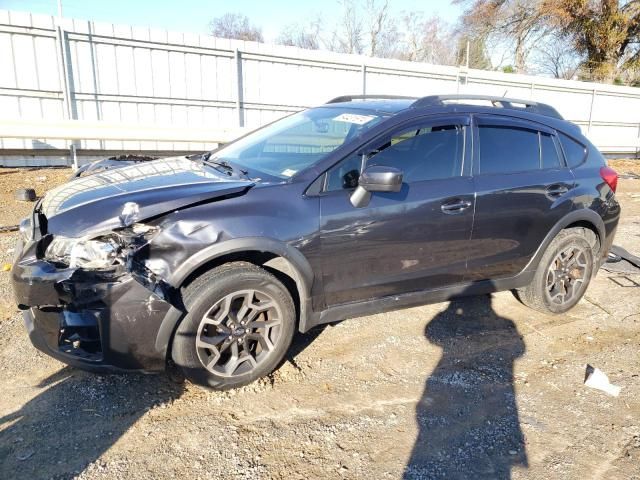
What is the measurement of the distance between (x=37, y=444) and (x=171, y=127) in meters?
6.29

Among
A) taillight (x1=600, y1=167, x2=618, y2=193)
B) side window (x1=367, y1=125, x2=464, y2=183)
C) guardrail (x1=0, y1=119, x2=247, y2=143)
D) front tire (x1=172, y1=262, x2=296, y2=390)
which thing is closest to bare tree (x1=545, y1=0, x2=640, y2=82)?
guardrail (x1=0, y1=119, x2=247, y2=143)

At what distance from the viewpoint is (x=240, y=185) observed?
3.13 meters

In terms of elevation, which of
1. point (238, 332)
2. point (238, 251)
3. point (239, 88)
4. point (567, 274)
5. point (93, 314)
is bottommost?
point (567, 274)

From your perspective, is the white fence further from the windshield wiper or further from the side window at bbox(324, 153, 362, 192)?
the side window at bbox(324, 153, 362, 192)

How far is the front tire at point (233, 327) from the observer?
288cm

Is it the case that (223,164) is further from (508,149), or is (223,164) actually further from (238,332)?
(508,149)

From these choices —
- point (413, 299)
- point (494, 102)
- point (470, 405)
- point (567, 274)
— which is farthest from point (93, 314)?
point (567, 274)

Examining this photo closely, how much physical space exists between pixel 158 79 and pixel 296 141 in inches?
303

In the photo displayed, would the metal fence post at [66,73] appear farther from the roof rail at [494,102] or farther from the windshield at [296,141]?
the roof rail at [494,102]

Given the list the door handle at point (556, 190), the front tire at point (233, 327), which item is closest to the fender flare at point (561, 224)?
the door handle at point (556, 190)

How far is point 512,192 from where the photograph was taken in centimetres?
394

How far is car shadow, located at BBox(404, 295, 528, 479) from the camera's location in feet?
8.54

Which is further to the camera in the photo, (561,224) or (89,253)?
(561,224)

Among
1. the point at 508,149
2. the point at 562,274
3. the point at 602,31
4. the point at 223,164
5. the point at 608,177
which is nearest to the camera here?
the point at 223,164
